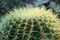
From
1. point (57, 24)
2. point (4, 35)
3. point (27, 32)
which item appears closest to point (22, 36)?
point (27, 32)

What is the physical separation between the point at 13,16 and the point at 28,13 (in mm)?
170

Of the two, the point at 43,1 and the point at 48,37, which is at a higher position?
the point at 43,1

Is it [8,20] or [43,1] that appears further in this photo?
[43,1]

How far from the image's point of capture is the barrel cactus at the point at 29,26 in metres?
2.29

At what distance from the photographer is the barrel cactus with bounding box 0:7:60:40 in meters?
2.29

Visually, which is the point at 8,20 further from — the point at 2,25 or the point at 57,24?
the point at 57,24

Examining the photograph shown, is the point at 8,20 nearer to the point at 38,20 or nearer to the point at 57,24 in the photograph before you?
the point at 38,20

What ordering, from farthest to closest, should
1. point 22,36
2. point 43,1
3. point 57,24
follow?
point 43,1, point 57,24, point 22,36

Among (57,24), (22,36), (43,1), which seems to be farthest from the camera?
(43,1)

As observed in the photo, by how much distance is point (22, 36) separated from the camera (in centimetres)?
229

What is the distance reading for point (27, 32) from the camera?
2299 millimetres

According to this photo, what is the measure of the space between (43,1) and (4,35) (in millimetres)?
1979

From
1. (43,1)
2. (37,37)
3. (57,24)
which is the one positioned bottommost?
(37,37)

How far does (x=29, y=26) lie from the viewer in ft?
7.57
